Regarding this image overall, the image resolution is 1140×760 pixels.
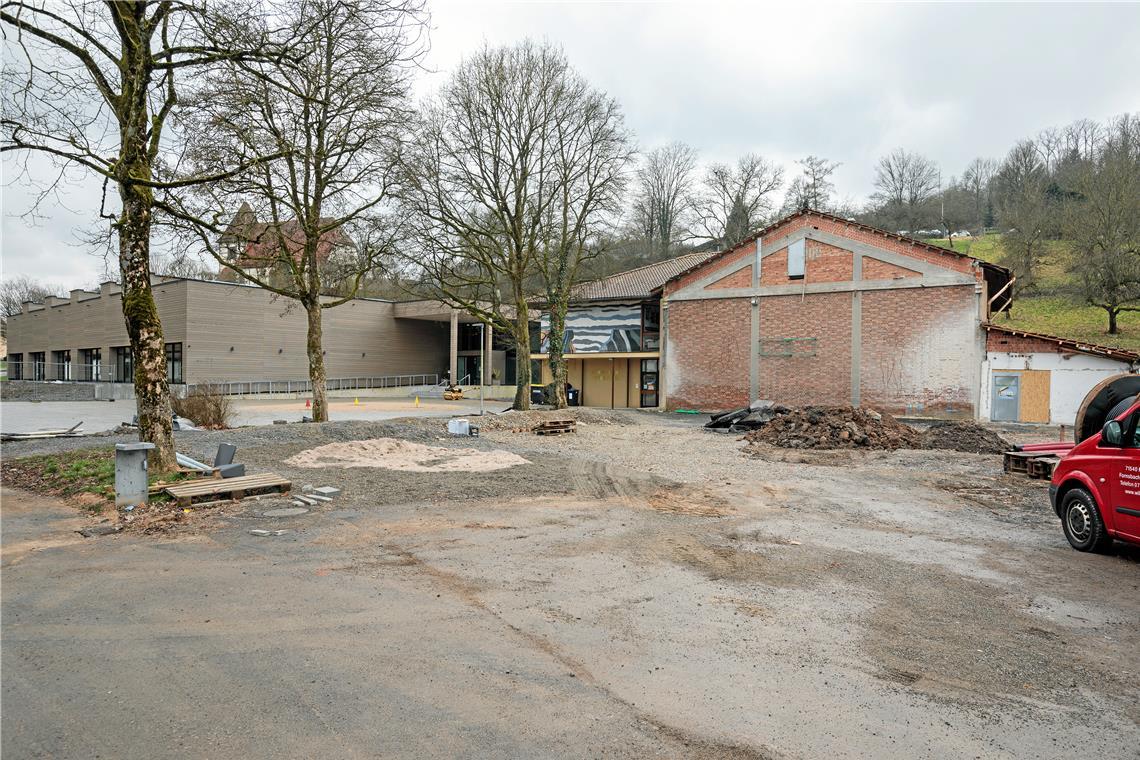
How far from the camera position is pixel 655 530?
27.0 ft

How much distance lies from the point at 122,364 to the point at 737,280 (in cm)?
4644

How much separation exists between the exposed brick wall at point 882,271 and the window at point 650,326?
10.3m

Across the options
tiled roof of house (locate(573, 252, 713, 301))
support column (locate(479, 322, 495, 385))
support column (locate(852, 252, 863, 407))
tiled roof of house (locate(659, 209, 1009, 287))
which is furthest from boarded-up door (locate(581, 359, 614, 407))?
support column (locate(479, 322, 495, 385))

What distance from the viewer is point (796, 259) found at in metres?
27.5

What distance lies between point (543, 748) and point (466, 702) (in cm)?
65

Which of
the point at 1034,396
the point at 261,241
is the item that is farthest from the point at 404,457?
the point at 1034,396

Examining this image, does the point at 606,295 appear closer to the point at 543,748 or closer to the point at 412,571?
the point at 412,571

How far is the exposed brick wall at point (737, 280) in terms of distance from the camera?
28.7 meters

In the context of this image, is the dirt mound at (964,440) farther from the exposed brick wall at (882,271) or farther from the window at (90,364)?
the window at (90,364)

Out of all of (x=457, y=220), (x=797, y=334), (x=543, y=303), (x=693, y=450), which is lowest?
(x=693, y=450)

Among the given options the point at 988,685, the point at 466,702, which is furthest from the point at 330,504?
the point at 988,685

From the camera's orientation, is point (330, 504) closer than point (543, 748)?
No

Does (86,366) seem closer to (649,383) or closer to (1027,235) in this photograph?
(649,383)

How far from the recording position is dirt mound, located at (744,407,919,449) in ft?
56.6
